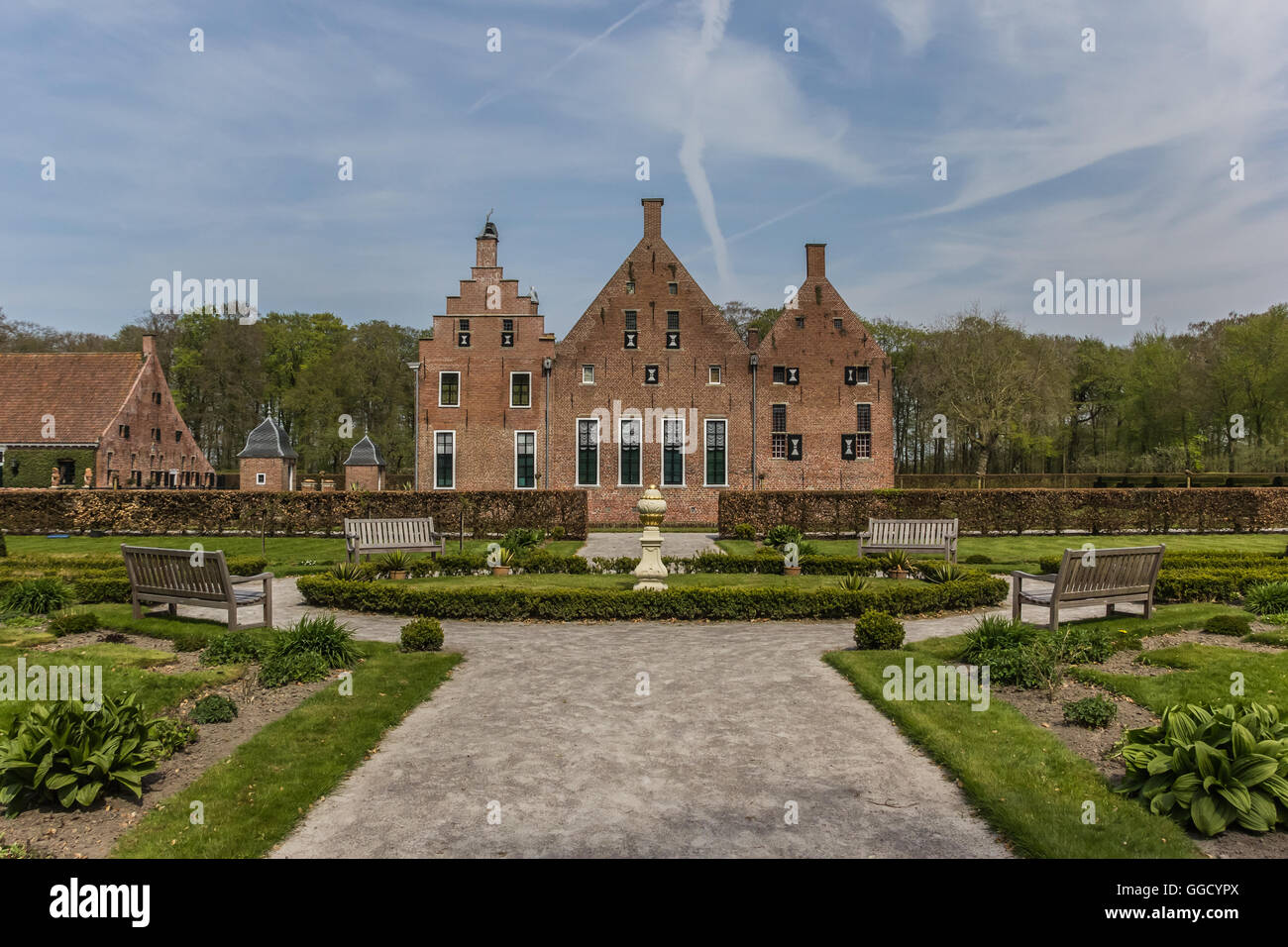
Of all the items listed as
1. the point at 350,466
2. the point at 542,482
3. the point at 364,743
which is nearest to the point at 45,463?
the point at 350,466

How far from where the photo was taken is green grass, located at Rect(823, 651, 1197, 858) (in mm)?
3984

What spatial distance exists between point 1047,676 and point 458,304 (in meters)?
29.6

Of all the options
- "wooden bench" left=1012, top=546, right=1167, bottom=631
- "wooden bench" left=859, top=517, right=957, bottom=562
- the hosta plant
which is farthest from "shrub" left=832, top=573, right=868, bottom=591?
the hosta plant

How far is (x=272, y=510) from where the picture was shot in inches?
919

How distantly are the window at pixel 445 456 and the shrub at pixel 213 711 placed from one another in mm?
27053

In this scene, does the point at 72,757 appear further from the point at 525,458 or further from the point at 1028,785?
the point at 525,458

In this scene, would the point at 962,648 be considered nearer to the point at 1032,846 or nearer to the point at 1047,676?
the point at 1047,676

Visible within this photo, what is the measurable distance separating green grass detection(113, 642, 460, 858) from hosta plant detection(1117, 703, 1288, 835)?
4.54m

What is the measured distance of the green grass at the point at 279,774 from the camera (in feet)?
13.3

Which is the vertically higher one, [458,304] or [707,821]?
[458,304]

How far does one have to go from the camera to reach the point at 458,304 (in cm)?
3272

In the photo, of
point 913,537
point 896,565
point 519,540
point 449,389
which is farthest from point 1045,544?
point 449,389

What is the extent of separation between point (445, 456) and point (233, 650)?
25.8 m

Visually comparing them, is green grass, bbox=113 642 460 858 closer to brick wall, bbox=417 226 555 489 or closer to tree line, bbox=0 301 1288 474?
brick wall, bbox=417 226 555 489
